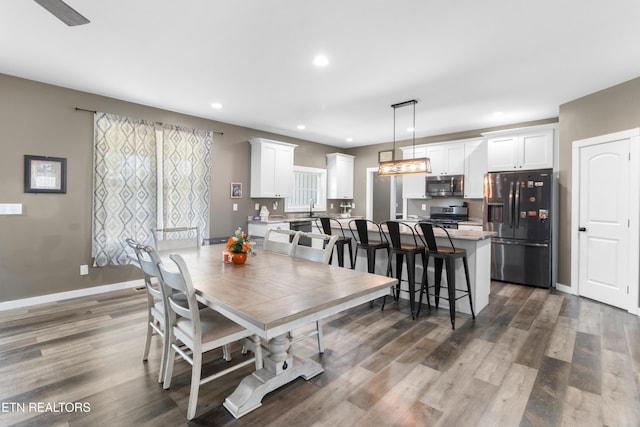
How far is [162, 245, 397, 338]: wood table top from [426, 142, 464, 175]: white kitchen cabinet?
14.7ft

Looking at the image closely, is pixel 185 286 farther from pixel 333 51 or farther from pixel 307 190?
pixel 307 190

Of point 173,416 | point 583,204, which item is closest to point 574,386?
point 173,416

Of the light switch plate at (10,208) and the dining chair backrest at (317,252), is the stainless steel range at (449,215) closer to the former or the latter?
the dining chair backrest at (317,252)

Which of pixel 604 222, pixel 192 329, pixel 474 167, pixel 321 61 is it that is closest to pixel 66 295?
pixel 192 329

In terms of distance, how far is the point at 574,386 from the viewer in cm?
213

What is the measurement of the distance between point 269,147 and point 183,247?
9.69 ft

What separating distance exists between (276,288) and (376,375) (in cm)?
110

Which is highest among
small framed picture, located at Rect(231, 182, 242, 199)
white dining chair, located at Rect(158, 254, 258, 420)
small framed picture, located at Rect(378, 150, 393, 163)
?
small framed picture, located at Rect(378, 150, 393, 163)

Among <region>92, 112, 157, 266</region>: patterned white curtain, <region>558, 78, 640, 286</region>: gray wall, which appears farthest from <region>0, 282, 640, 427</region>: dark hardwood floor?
<region>558, 78, 640, 286</region>: gray wall

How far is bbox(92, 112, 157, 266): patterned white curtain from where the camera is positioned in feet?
13.3

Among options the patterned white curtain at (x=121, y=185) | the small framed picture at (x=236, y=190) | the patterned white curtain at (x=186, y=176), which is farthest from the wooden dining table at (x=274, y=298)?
the small framed picture at (x=236, y=190)

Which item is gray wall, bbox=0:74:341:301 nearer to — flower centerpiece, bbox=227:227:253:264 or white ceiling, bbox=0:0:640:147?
Result: white ceiling, bbox=0:0:640:147

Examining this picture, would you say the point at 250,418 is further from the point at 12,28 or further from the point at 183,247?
the point at 12,28

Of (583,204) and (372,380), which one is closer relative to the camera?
(372,380)
